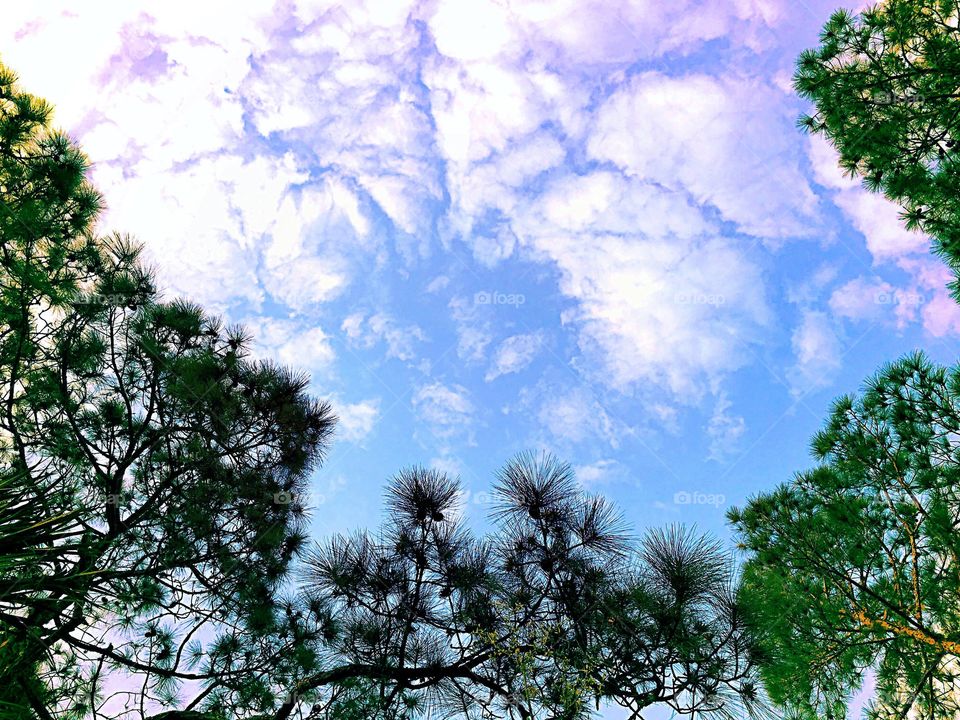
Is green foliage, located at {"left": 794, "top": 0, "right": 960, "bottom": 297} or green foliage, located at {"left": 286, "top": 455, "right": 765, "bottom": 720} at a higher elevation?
green foliage, located at {"left": 794, "top": 0, "right": 960, "bottom": 297}

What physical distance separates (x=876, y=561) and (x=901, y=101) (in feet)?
12.7

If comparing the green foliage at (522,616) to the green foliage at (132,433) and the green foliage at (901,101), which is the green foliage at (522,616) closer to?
the green foliage at (132,433)

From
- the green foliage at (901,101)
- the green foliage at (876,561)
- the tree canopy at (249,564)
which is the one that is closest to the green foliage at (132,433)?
the tree canopy at (249,564)

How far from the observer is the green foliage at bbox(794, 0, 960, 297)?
3.82 meters

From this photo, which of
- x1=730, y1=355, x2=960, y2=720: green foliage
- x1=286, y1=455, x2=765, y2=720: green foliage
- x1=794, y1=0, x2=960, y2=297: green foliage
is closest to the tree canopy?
x1=286, y1=455, x2=765, y2=720: green foliage

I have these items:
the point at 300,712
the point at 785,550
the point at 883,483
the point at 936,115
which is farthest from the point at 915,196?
the point at 300,712

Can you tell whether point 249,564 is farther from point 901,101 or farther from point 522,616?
point 901,101

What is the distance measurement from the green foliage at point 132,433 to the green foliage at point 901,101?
5499mm

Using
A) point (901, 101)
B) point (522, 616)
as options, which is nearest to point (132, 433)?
point (522, 616)

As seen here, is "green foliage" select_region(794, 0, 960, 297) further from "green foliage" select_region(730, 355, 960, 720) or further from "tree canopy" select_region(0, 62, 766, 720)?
"tree canopy" select_region(0, 62, 766, 720)

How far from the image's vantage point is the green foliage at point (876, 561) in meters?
4.31

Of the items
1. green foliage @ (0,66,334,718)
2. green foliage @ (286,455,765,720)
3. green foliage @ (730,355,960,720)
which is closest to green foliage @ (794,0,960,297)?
green foliage @ (730,355,960,720)

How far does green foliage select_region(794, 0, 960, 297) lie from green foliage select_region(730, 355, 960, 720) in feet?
4.13

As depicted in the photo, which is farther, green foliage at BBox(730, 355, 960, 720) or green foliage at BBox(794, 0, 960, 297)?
green foliage at BBox(730, 355, 960, 720)
